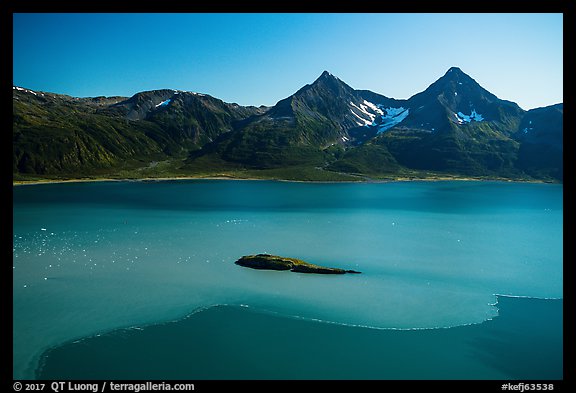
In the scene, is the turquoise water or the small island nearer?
the turquoise water

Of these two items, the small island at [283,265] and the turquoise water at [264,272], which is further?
the small island at [283,265]

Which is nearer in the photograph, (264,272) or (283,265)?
(264,272)
